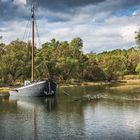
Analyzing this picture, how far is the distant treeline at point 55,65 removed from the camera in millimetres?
140000

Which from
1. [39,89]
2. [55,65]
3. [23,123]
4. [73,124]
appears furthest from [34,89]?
[55,65]

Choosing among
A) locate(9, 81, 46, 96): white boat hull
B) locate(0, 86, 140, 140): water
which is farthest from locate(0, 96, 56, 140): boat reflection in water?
locate(9, 81, 46, 96): white boat hull

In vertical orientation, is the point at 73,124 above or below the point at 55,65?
below

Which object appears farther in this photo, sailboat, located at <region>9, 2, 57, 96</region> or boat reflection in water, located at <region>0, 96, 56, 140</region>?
sailboat, located at <region>9, 2, 57, 96</region>

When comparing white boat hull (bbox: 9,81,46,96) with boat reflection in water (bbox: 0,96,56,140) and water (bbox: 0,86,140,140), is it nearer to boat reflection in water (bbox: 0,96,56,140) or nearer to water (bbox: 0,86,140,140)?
boat reflection in water (bbox: 0,96,56,140)

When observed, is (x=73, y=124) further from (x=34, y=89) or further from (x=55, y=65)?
(x=55, y=65)

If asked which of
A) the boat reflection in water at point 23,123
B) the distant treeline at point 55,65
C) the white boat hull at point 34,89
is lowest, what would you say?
the boat reflection in water at point 23,123

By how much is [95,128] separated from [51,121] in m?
8.81

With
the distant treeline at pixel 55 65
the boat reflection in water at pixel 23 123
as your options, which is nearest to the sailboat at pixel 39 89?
the boat reflection in water at pixel 23 123

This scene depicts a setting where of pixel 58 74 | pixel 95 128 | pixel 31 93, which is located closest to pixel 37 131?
pixel 95 128

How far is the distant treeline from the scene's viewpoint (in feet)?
459

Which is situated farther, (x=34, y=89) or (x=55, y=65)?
(x=55, y=65)

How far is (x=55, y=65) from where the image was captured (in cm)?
16400

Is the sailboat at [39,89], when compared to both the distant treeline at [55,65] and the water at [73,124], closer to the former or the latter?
the water at [73,124]
